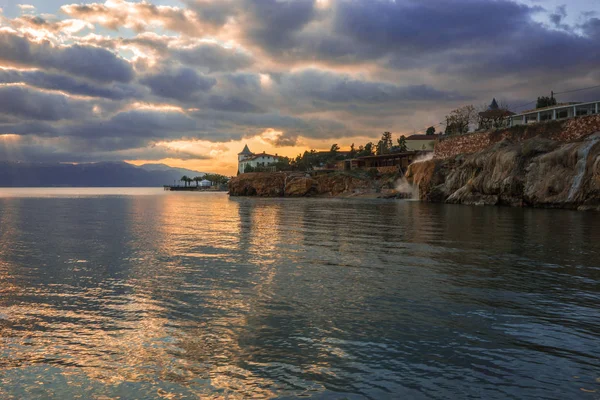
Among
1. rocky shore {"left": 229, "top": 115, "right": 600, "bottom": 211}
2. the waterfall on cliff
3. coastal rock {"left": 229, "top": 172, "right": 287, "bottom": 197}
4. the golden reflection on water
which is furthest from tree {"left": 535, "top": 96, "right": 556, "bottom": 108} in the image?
the golden reflection on water

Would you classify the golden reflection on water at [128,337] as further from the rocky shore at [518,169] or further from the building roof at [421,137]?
the building roof at [421,137]

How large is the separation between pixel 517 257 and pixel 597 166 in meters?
43.0

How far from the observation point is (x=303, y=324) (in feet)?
37.4

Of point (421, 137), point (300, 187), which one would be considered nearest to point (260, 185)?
point (300, 187)

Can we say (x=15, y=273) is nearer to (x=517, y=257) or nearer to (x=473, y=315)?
(x=473, y=315)

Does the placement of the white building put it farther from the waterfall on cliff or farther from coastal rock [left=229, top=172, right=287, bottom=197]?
coastal rock [left=229, top=172, right=287, bottom=197]

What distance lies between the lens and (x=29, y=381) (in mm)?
8203

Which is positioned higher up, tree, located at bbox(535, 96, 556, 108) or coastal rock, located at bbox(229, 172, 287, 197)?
tree, located at bbox(535, 96, 556, 108)

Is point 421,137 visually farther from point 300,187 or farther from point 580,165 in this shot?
point 580,165

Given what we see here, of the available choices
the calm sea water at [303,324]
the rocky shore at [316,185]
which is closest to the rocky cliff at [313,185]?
the rocky shore at [316,185]

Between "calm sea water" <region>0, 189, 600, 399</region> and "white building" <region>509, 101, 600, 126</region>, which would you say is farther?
"white building" <region>509, 101, 600, 126</region>

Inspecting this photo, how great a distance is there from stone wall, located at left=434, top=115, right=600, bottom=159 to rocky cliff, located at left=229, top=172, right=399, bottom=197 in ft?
60.7

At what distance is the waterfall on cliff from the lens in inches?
2281

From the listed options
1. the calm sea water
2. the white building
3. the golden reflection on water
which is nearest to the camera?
the calm sea water
